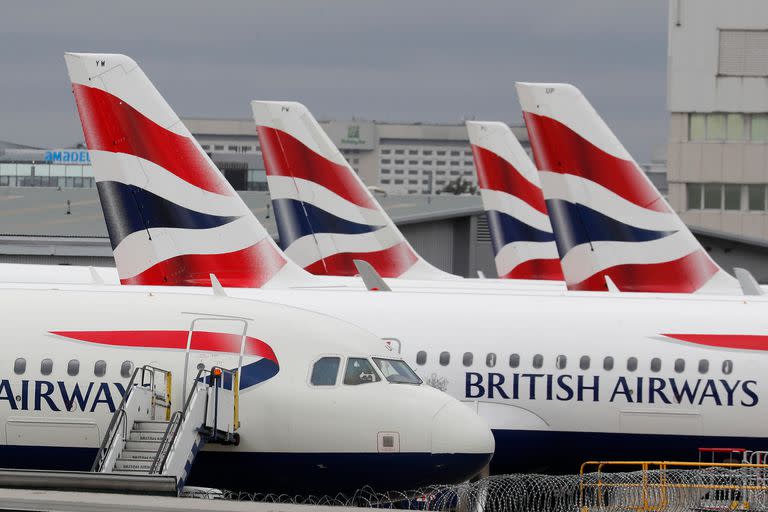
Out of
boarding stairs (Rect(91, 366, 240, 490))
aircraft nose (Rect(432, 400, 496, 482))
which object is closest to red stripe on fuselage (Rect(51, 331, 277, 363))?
boarding stairs (Rect(91, 366, 240, 490))

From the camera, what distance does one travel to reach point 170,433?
21.6 meters

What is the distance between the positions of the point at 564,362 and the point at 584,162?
7.21 meters

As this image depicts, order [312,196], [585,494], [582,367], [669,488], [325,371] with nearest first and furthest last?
[325,371] → [669,488] → [585,494] → [582,367] → [312,196]

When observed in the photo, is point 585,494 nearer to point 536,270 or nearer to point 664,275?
point 664,275

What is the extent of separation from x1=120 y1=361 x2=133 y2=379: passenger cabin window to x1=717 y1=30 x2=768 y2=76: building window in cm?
5849

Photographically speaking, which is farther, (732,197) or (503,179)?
(732,197)


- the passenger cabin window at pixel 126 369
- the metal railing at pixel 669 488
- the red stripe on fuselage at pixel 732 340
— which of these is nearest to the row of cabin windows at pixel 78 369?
the passenger cabin window at pixel 126 369

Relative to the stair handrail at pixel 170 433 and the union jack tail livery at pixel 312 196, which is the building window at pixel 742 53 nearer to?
the union jack tail livery at pixel 312 196

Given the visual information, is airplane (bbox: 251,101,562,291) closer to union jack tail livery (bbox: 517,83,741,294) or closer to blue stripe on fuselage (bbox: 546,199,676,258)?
blue stripe on fuselage (bbox: 546,199,676,258)

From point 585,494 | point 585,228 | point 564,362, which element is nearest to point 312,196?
point 585,228

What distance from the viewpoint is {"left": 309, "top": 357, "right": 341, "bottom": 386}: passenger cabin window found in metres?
22.4

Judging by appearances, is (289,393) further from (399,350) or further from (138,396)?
(399,350)

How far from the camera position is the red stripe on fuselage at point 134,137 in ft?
102

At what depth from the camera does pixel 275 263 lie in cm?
3136
